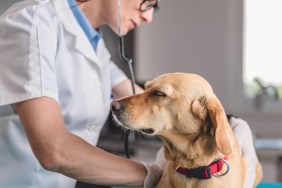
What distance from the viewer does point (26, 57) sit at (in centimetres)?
106

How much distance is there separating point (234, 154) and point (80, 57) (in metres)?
0.46

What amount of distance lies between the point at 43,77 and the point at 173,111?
1.06 feet

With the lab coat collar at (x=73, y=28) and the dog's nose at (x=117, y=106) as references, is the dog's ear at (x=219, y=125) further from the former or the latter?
the lab coat collar at (x=73, y=28)

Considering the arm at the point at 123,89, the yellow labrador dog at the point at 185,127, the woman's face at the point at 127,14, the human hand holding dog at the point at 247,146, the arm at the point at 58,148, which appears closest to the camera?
the arm at the point at 58,148

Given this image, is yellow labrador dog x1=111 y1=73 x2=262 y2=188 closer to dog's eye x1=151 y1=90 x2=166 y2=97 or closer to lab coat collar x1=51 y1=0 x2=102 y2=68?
dog's eye x1=151 y1=90 x2=166 y2=97

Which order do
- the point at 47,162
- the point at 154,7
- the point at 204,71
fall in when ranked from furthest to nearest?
the point at 204,71, the point at 154,7, the point at 47,162

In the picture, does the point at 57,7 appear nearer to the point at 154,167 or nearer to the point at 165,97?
the point at 165,97

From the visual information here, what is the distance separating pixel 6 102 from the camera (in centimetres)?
104

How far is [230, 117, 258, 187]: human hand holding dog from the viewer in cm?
122

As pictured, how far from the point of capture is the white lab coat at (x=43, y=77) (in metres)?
1.05

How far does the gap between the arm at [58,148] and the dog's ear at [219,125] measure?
23cm

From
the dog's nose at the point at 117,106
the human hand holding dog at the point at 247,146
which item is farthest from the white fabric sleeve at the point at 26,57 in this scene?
the human hand holding dog at the point at 247,146

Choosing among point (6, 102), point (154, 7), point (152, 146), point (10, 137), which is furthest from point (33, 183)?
point (152, 146)

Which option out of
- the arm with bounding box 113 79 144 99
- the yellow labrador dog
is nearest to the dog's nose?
the yellow labrador dog
